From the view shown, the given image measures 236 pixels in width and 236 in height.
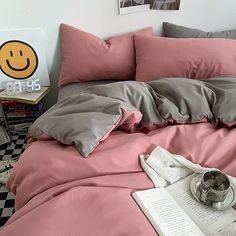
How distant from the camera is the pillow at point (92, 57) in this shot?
162 cm

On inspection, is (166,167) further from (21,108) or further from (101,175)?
(21,108)

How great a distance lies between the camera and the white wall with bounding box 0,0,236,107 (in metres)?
1.62

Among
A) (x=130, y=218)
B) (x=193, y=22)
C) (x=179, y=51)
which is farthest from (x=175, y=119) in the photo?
(x=193, y=22)

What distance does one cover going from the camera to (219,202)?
2.60ft

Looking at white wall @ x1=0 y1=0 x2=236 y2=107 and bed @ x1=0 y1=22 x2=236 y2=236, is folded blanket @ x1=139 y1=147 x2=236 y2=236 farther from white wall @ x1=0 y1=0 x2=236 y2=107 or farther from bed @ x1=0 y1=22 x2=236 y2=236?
white wall @ x1=0 y1=0 x2=236 y2=107

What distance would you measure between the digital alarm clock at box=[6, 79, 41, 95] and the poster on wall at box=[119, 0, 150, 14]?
713 millimetres

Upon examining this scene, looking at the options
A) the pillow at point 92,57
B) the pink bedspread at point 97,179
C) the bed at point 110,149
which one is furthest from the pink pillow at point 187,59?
the pink bedspread at point 97,179

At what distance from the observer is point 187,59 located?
1.51 meters

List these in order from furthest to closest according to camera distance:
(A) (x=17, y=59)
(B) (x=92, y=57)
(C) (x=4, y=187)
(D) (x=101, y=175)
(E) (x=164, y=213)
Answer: (A) (x=17, y=59), (B) (x=92, y=57), (C) (x=4, y=187), (D) (x=101, y=175), (E) (x=164, y=213)

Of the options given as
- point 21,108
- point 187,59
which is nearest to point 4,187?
point 21,108

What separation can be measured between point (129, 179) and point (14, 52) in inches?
48.7

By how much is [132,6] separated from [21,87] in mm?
860

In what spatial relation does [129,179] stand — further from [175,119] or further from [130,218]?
[175,119]

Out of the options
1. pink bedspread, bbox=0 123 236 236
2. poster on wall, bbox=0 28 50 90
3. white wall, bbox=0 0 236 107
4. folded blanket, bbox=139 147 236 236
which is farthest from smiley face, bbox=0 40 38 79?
folded blanket, bbox=139 147 236 236
